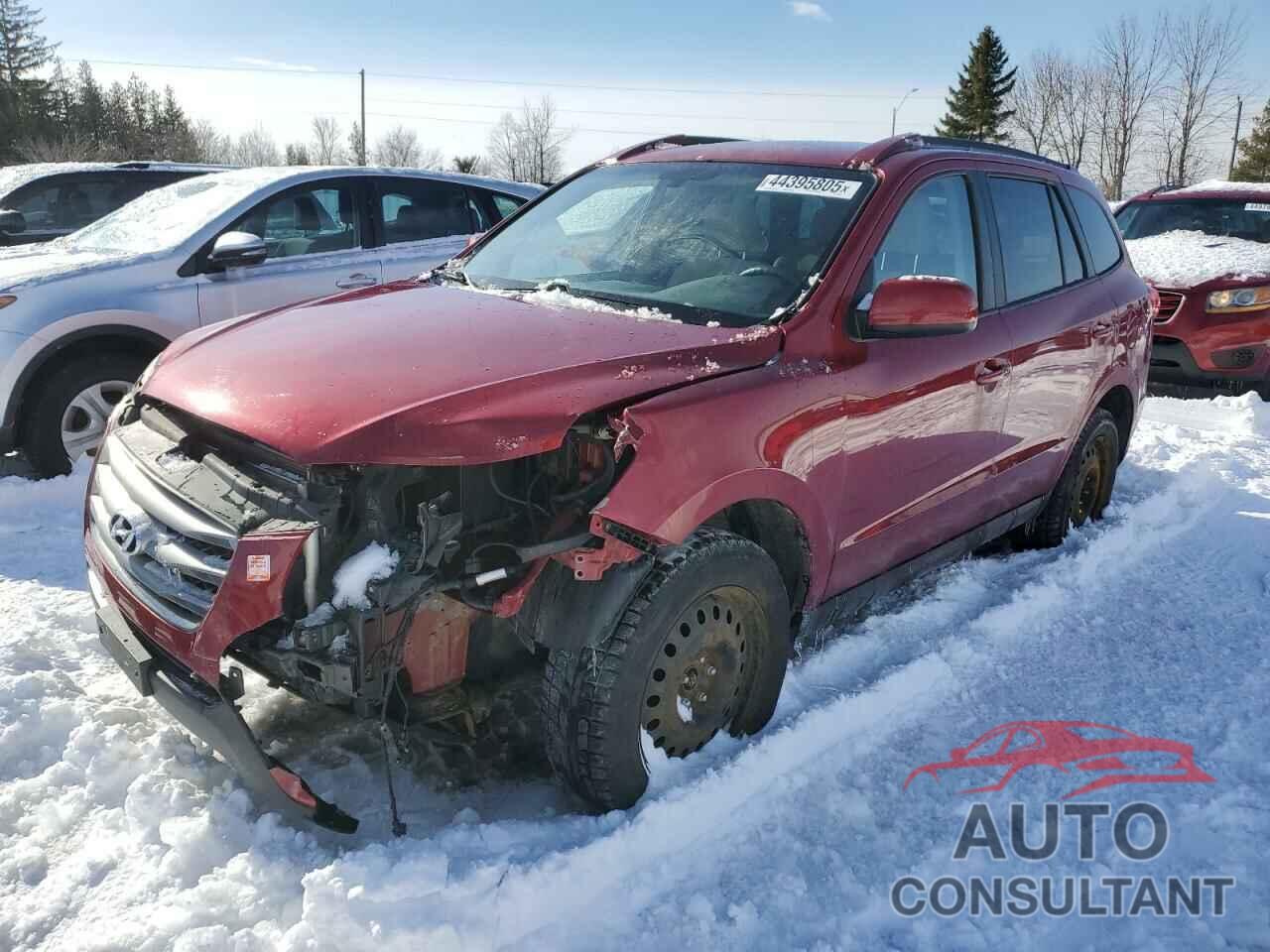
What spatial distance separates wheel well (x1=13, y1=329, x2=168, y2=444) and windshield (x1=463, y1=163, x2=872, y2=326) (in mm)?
2622

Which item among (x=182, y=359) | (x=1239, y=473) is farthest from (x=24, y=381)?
(x=1239, y=473)

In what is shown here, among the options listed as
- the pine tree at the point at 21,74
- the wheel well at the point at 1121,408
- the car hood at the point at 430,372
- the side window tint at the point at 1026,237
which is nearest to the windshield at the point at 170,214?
the car hood at the point at 430,372

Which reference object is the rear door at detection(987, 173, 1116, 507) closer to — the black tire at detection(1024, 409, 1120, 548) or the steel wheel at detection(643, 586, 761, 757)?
the black tire at detection(1024, 409, 1120, 548)

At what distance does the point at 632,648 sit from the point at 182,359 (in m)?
1.67

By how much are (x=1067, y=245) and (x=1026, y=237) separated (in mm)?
475

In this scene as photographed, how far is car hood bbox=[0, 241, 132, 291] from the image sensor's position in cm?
536

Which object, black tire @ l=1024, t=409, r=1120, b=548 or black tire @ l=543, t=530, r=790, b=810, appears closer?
black tire @ l=543, t=530, r=790, b=810

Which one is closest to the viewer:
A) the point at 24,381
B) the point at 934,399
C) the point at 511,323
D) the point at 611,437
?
the point at 611,437

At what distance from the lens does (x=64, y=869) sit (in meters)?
2.49

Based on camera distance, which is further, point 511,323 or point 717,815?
point 511,323

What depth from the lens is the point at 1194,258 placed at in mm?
8852

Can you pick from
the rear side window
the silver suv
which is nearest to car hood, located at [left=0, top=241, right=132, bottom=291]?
the silver suv

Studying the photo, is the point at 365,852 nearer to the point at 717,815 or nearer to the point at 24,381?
the point at 717,815

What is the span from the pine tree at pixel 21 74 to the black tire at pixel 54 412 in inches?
1880
